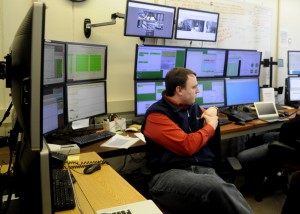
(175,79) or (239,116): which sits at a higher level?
(175,79)

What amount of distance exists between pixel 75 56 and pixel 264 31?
282 centimetres

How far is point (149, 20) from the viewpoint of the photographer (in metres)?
2.67

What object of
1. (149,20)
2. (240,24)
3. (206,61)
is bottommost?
(206,61)

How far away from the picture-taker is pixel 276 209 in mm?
2658

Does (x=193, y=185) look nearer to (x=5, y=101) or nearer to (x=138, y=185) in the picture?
(x=138, y=185)

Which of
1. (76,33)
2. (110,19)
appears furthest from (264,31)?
(76,33)

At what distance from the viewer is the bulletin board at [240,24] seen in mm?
3451

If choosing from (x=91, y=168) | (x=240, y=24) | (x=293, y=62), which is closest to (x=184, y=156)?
(x=91, y=168)

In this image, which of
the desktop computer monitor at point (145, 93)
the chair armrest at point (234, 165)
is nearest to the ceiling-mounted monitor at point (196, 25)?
the desktop computer monitor at point (145, 93)

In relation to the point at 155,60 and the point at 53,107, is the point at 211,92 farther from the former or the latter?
the point at 53,107

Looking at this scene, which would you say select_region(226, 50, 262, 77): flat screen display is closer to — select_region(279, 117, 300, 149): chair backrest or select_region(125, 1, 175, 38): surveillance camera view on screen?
select_region(125, 1, 175, 38): surveillance camera view on screen

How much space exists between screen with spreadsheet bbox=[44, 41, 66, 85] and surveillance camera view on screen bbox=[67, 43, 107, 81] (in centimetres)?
10

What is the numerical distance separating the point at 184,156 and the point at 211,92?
1.42m

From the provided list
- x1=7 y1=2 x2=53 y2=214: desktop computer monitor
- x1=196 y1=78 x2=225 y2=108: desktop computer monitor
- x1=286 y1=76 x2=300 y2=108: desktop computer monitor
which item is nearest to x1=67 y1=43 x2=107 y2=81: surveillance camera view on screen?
x1=196 y1=78 x2=225 y2=108: desktop computer monitor
